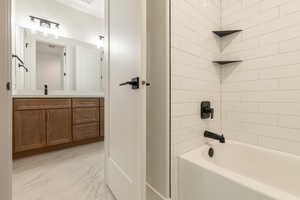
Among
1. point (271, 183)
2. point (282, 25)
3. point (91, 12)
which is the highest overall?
point (91, 12)

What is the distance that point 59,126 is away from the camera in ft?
7.78

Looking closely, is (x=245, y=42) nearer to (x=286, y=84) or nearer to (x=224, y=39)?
(x=224, y=39)

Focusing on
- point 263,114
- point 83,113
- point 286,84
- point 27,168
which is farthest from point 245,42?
point 27,168

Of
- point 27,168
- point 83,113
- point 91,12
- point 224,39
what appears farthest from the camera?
point 91,12

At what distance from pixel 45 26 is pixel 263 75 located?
323 centimetres

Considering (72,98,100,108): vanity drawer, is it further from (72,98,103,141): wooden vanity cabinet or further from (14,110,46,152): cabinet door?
(14,110,46,152): cabinet door

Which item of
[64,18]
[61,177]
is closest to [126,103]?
[61,177]

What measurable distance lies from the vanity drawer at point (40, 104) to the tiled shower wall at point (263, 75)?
2.23 m

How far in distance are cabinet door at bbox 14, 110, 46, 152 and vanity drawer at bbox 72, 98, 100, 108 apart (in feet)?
→ 1.54

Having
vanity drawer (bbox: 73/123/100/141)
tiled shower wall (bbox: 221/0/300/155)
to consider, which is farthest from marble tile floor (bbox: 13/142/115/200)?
tiled shower wall (bbox: 221/0/300/155)

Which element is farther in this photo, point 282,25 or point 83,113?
point 83,113

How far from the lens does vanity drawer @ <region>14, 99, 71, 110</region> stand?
2018 millimetres

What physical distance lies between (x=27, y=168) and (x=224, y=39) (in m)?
2.56

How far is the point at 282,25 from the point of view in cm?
116
